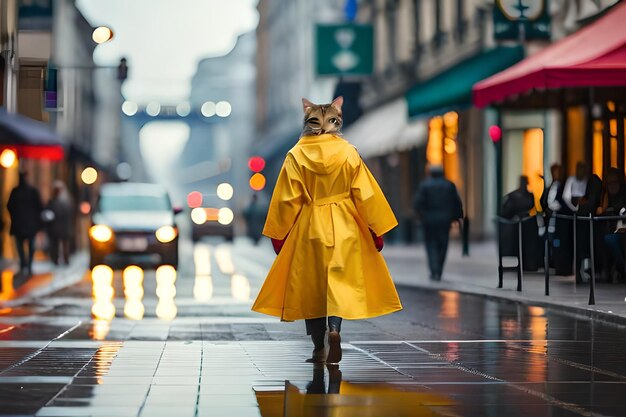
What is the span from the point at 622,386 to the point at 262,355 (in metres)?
2.94

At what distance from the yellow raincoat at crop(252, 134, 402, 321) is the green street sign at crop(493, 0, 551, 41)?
568 inches

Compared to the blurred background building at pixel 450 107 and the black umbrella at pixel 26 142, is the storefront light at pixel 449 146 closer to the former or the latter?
the blurred background building at pixel 450 107

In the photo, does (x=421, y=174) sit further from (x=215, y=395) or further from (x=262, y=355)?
(x=215, y=395)

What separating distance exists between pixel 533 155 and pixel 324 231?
20152mm

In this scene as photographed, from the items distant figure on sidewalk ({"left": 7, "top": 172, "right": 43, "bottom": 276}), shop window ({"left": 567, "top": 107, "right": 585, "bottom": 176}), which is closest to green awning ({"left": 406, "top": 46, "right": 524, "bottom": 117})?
shop window ({"left": 567, "top": 107, "right": 585, "bottom": 176})

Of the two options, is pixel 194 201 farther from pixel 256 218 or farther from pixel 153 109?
pixel 153 109

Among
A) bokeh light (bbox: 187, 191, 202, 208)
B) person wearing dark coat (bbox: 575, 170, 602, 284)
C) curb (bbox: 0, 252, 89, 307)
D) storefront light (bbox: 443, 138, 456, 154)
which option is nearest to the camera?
curb (bbox: 0, 252, 89, 307)

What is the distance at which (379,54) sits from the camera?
1981 inches

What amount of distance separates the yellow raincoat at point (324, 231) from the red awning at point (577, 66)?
28.9ft

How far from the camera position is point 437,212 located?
75.2ft

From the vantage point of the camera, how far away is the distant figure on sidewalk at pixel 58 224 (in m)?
31.1

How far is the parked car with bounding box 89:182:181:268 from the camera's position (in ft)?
84.5

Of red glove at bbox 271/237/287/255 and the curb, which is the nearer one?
red glove at bbox 271/237/287/255

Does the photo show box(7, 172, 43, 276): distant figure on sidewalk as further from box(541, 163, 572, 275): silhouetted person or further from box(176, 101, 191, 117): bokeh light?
box(176, 101, 191, 117): bokeh light
